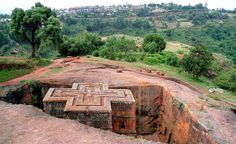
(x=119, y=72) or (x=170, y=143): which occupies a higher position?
(x=119, y=72)

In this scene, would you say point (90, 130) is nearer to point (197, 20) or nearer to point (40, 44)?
point (40, 44)

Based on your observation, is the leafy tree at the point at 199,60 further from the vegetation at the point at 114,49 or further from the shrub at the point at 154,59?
the shrub at the point at 154,59

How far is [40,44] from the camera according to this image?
27.2 meters

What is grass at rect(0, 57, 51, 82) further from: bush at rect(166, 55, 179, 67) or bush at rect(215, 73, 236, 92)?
bush at rect(215, 73, 236, 92)

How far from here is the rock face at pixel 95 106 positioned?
43.3 feet

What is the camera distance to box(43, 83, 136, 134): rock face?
13188 mm

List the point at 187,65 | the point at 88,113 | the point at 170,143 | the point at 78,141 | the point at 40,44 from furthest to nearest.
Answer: the point at 40,44
the point at 187,65
the point at 170,143
the point at 88,113
the point at 78,141

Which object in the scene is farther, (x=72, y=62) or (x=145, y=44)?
(x=145, y=44)

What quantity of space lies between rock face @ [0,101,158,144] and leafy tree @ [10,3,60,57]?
46.8 feet

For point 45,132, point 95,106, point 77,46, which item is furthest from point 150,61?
point 45,132

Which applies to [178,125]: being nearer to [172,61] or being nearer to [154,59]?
[172,61]

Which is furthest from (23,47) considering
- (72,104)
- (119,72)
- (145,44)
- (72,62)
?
(72,104)

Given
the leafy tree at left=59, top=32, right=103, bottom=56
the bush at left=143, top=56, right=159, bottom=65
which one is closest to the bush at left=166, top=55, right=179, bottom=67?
the bush at left=143, top=56, right=159, bottom=65

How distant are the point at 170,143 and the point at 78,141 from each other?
25.4 feet
